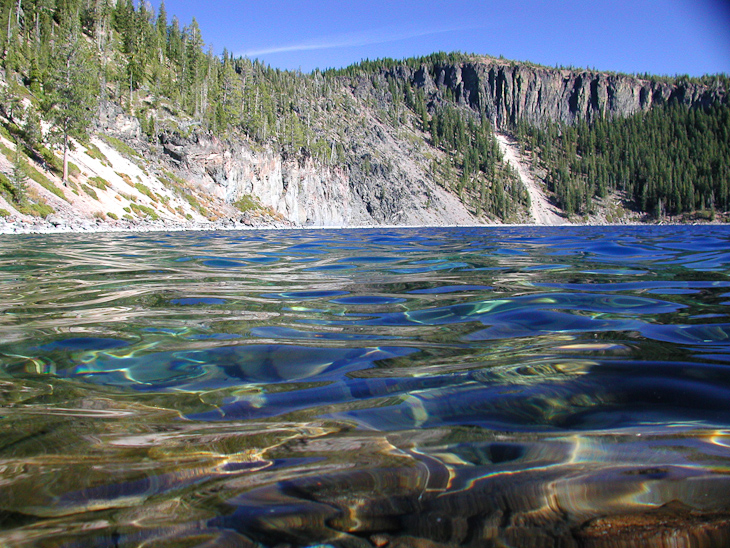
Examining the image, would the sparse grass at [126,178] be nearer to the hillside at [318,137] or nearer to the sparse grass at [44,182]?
the hillside at [318,137]

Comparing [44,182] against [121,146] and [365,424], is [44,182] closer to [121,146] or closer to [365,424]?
[121,146]

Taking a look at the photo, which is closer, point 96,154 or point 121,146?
point 96,154

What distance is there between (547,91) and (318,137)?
107627 millimetres

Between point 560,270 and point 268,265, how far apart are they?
18.0 ft

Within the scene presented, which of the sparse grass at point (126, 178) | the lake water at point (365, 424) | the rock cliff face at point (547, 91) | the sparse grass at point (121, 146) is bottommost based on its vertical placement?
the lake water at point (365, 424)

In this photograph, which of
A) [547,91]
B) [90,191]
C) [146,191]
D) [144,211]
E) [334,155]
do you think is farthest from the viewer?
[547,91]

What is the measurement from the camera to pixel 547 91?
15225 cm

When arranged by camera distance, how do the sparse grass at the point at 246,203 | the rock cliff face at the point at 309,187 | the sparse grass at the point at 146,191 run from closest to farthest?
1. the sparse grass at the point at 146,191
2. the rock cliff face at the point at 309,187
3. the sparse grass at the point at 246,203

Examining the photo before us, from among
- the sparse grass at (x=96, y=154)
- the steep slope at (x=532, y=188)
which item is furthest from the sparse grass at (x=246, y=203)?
the steep slope at (x=532, y=188)

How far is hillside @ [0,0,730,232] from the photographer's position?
3734 centimetres

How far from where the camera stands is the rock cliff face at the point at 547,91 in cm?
14725

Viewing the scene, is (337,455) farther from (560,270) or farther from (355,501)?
(560,270)

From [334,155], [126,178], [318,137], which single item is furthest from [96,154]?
[318,137]

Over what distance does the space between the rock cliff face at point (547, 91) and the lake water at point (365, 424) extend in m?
157
